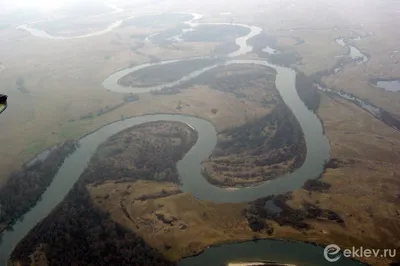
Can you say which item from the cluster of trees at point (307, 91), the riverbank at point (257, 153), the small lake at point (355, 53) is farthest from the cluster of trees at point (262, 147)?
the small lake at point (355, 53)

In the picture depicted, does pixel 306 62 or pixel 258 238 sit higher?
pixel 306 62

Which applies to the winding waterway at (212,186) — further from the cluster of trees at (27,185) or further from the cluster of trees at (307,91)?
the cluster of trees at (307,91)

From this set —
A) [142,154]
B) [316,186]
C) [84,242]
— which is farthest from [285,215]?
[142,154]

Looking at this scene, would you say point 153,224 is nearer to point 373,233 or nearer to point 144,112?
point 373,233

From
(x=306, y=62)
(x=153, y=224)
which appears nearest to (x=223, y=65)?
(x=306, y=62)

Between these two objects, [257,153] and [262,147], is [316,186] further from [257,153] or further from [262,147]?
[262,147]

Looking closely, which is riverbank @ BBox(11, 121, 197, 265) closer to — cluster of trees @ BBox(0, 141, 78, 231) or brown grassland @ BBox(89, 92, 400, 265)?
brown grassland @ BBox(89, 92, 400, 265)

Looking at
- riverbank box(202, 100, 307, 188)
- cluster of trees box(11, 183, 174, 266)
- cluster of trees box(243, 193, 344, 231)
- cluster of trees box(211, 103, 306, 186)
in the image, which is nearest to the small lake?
cluster of trees box(211, 103, 306, 186)
